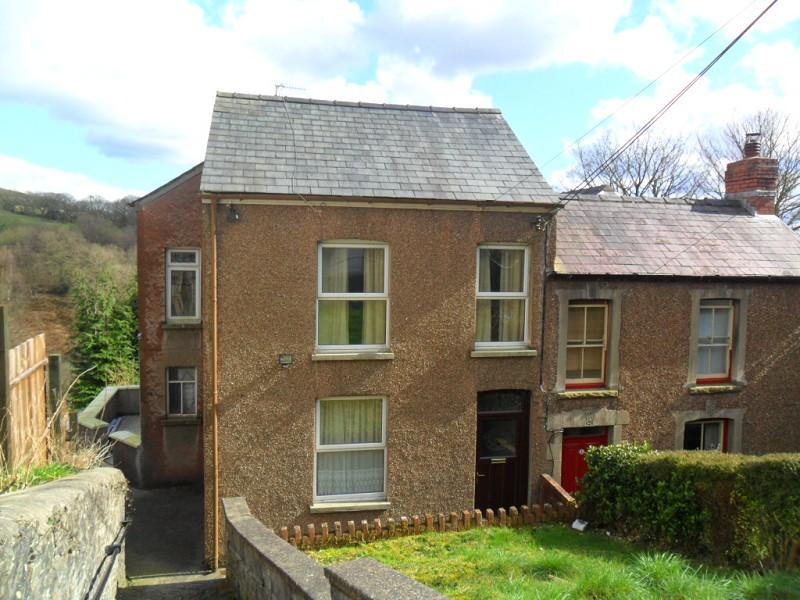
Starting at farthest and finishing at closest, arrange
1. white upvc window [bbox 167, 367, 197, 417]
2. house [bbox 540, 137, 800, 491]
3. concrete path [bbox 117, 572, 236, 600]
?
white upvc window [bbox 167, 367, 197, 417], house [bbox 540, 137, 800, 491], concrete path [bbox 117, 572, 236, 600]

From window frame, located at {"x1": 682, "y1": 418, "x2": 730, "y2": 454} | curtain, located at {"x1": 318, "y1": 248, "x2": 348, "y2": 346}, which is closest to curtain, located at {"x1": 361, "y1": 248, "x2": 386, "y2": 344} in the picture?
curtain, located at {"x1": 318, "y1": 248, "x2": 348, "y2": 346}

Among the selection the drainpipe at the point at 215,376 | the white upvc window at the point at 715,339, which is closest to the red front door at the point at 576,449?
the white upvc window at the point at 715,339

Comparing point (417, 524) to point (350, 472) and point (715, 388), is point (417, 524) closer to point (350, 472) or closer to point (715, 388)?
point (350, 472)

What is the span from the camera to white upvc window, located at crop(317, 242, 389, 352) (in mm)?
10453

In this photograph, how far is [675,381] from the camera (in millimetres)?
12273

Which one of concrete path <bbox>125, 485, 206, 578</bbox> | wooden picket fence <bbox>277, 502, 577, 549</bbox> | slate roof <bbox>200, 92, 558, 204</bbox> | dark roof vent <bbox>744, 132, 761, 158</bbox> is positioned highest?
dark roof vent <bbox>744, 132, 761, 158</bbox>

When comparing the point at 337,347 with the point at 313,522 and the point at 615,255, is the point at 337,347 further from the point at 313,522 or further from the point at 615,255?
the point at 615,255

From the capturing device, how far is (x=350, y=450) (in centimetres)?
1066

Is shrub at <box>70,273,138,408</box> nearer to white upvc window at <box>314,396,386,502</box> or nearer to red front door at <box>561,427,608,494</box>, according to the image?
white upvc window at <box>314,396,386,502</box>

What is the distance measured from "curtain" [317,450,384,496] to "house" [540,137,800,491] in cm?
322

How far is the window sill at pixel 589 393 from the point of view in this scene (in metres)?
11.6

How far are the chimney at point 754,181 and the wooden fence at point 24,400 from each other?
588 inches

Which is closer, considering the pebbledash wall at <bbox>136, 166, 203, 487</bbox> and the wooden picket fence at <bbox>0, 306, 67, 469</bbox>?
the wooden picket fence at <bbox>0, 306, 67, 469</bbox>

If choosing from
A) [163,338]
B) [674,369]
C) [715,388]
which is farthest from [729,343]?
[163,338]
